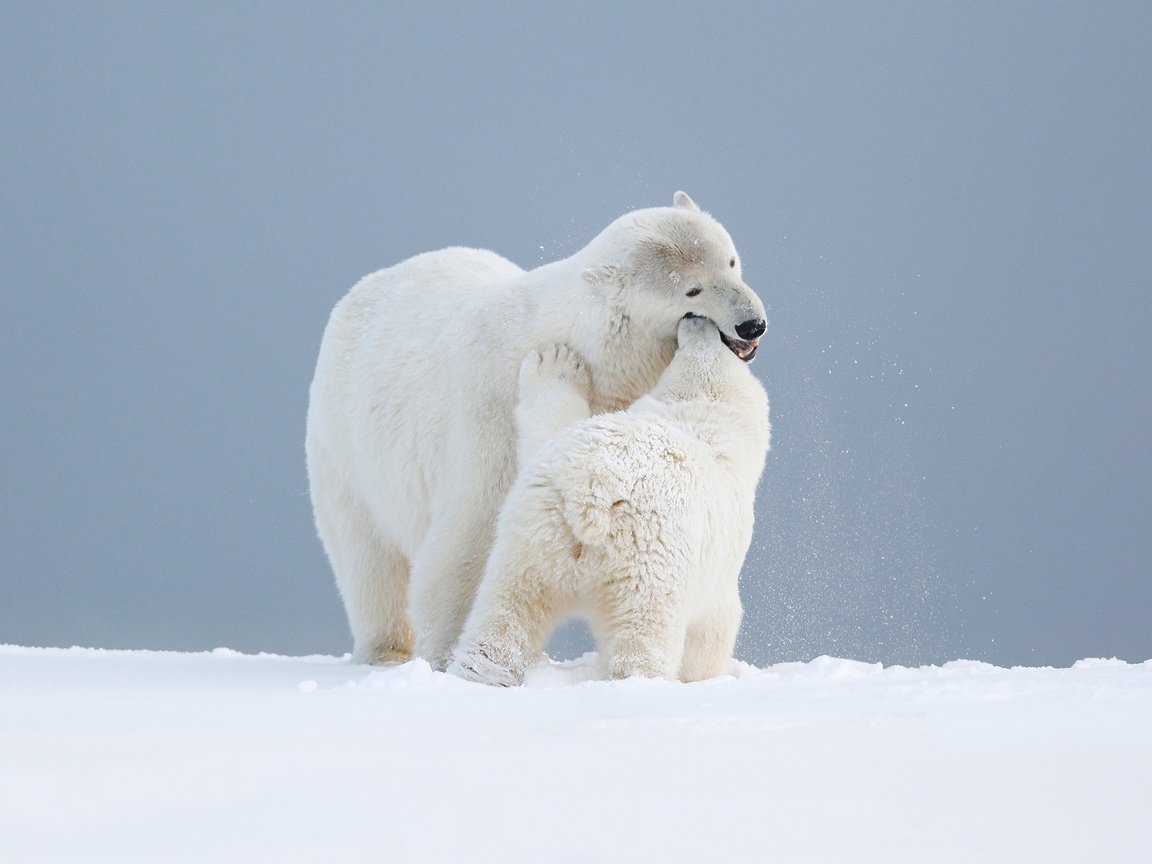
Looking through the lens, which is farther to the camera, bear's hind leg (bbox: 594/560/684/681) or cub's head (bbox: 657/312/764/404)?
cub's head (bbox: 657/312/764/404)

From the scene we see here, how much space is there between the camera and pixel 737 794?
2354 millimetres

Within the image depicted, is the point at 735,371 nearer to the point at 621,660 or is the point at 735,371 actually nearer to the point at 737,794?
the point at 621,660

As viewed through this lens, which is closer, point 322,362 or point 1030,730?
point 1030,730

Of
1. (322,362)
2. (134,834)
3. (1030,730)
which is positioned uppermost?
(322,362)

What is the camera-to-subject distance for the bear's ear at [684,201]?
595 centimetres

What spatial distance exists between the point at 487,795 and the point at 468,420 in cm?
338

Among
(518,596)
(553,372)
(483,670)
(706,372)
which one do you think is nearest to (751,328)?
(706,372)

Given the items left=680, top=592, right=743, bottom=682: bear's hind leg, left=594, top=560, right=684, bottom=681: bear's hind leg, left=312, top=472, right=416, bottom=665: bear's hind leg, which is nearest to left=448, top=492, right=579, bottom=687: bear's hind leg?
left=594, top=560, right=684, bottom=681: bear's hind leg

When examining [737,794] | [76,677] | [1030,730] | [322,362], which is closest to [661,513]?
[1030,730]

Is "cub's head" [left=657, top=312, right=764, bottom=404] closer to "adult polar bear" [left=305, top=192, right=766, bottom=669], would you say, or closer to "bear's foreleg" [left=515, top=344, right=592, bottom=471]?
"adult polar bear" [left=305, top=192, right=766, bottom=669]

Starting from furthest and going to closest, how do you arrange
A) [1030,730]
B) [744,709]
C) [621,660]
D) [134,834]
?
[621,660], [744,709], [1030,730], [134,834]

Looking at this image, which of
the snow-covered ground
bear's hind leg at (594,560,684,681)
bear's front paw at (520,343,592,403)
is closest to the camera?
the snow-covered ground

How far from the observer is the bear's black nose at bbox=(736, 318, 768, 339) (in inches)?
208

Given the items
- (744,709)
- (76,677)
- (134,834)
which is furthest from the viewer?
(76,677)
